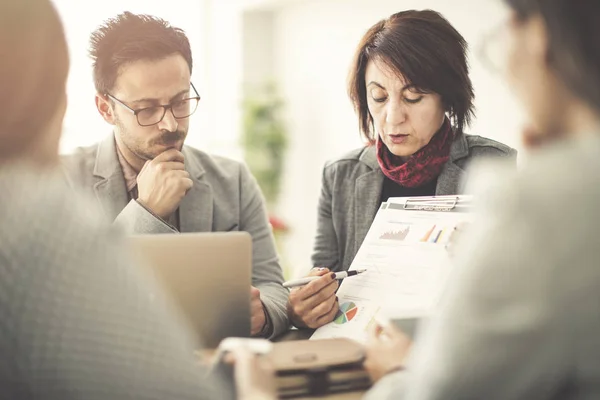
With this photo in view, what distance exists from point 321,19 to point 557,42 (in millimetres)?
4294

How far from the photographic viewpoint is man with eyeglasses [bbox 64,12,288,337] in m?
1.67

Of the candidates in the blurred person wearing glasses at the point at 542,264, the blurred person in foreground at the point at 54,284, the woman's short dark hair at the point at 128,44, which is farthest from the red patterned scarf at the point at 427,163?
the blurred person in foreground at the point at 54,284

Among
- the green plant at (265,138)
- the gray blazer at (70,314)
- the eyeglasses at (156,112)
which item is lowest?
the green plant at (265,138)

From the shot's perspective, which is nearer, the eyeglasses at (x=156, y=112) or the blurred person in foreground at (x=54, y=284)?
the blurred person in foreground at (x=54, y=284)

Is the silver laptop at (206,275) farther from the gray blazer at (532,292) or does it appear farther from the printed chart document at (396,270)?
the gray blazer at (532,292)

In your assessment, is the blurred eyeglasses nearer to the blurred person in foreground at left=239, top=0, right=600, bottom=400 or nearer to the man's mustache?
the blurred person in foreground at left=239, top=0, right=600, bottom=400

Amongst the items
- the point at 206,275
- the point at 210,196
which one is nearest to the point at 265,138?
the point at 210,196

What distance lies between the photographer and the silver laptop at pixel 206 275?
1132mm

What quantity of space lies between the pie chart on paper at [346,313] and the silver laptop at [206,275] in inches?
9.7

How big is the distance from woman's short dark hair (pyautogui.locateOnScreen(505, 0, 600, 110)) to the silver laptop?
63 cm

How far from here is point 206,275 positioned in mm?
1151

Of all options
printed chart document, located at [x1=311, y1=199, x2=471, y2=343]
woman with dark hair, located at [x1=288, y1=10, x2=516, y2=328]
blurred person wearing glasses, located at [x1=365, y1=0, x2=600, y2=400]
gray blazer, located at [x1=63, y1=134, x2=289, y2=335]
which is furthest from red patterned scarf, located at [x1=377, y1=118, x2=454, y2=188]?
blurred person wearing glasses, located at [x1=365, y1=0, x2=600, y2=400]

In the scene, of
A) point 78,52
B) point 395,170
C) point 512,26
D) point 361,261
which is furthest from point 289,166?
point 512,26

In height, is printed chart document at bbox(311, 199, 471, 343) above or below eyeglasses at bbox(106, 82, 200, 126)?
below
